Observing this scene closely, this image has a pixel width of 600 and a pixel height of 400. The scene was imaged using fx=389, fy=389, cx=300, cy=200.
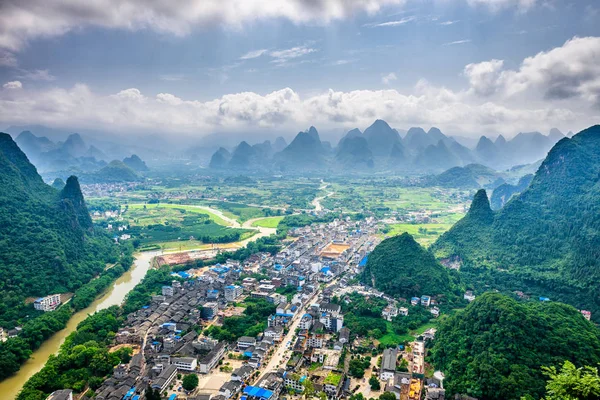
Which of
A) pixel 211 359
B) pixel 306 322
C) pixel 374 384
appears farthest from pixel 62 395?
pixel 374 384

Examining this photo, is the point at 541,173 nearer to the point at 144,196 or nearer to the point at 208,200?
the point at 208,200

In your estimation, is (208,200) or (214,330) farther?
(208,200)

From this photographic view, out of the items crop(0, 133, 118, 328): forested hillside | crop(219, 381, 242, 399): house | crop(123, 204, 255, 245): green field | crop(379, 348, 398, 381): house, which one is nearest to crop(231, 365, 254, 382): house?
crop(219, 381, 242, 399): house

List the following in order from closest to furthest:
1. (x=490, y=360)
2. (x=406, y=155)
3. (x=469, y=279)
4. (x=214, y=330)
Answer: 1. (x=490, y=360)
2. (x=214, y=330)
3. (x=469, y=279)
4. (x=406, y=155)

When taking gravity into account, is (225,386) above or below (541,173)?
below

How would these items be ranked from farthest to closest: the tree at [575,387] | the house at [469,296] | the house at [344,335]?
the house at [469,296] < the house at [344,335] < the tree at [575,387]

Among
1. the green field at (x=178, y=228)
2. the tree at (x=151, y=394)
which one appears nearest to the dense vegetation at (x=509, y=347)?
the tree at (x=151, y=394)

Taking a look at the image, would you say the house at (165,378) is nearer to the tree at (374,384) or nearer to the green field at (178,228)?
the tree at (374,384)

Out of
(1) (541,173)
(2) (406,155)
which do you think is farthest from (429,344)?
(2) (406,155)
